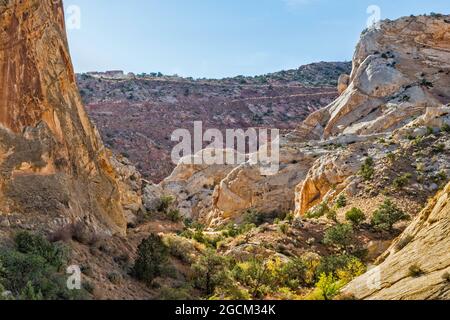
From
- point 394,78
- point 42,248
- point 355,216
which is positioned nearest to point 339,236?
point 355,216

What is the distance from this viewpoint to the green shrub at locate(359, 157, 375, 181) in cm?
2830

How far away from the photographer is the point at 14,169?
13609 mm

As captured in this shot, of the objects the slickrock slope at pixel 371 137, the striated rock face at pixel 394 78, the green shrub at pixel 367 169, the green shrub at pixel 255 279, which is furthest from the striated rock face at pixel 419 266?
the striated rock face at pixel 394 78

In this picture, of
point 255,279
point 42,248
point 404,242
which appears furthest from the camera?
point 255,279

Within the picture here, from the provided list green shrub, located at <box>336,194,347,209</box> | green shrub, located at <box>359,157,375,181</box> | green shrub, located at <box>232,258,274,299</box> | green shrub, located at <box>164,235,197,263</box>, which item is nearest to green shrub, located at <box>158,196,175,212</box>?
green shrub, located at <box>164,235,197,263</box>

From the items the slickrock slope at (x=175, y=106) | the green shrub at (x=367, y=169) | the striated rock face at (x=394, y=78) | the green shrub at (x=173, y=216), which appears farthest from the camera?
the slickrock slope at (x=175, y=106)

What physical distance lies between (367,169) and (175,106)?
57630 millimetres

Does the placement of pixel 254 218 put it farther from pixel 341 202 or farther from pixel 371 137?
pixel 371 137

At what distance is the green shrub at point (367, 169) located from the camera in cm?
2830

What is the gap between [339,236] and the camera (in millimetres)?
21766

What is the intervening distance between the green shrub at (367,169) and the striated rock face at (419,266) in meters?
13.2

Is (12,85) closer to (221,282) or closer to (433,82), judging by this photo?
(221,282)

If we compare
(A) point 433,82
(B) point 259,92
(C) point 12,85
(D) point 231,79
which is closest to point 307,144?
(A) point 433,82

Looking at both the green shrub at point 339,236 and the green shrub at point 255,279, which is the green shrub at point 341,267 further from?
the green shrub at point 339,236
